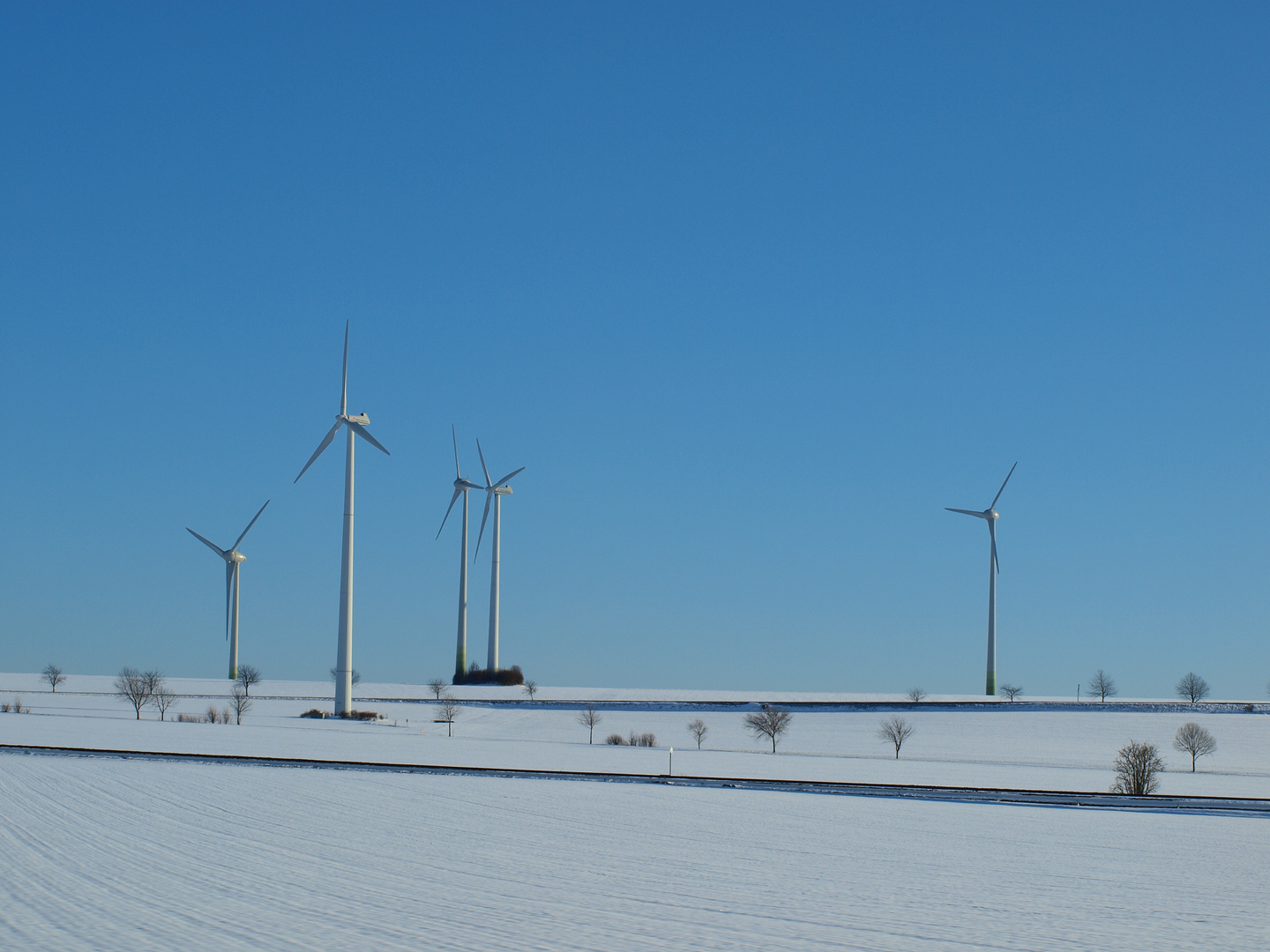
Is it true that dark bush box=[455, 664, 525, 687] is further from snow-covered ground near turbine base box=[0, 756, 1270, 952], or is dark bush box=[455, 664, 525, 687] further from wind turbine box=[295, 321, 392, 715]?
snow-covered ground near turbine base box=[0, 756, 1270, 952]

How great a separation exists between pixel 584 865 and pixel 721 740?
181ft

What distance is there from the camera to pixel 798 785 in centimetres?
4353

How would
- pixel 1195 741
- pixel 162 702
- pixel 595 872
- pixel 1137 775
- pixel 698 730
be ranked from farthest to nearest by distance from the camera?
pixel 162 702 < pixel 698 730 < pixel 1195 741 < pixel 1137 775 < pixel 595 872

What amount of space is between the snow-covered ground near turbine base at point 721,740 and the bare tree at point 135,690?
133cm

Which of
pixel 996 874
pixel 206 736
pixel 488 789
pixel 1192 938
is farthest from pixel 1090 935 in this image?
pixel 206 736

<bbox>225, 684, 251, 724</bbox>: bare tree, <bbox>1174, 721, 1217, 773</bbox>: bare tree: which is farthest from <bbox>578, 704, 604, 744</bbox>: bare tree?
<bbox>1174, 721, 1217, 773</bbox>: bare tree

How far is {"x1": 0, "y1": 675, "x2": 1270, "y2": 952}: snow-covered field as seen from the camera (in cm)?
1708

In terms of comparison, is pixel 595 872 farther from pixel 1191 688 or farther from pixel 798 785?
pixel 1191 688

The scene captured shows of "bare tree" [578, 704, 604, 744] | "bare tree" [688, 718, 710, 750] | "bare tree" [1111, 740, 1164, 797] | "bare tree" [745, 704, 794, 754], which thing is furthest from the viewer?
"bare tree" [578, 704, 604, 744]

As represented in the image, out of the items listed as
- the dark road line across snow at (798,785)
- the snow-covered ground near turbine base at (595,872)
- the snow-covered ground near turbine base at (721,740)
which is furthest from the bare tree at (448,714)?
the snow-covered ground near turbine base at (595,872)

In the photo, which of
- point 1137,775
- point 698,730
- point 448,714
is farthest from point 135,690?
point 1137,775

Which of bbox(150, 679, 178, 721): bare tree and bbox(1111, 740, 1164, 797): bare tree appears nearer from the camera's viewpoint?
bbox(1111, 740, 1164, 797): bare tree

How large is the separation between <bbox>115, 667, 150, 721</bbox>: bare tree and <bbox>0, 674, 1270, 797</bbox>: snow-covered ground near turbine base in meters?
1.33

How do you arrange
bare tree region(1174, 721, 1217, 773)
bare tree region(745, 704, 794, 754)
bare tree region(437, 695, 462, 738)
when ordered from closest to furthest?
1. bare tree region(1174, 721, 1217, 773)
2. bare tree region(745, 704, 794, 754)
3. bare tree region(437, 695, 462, 738)
